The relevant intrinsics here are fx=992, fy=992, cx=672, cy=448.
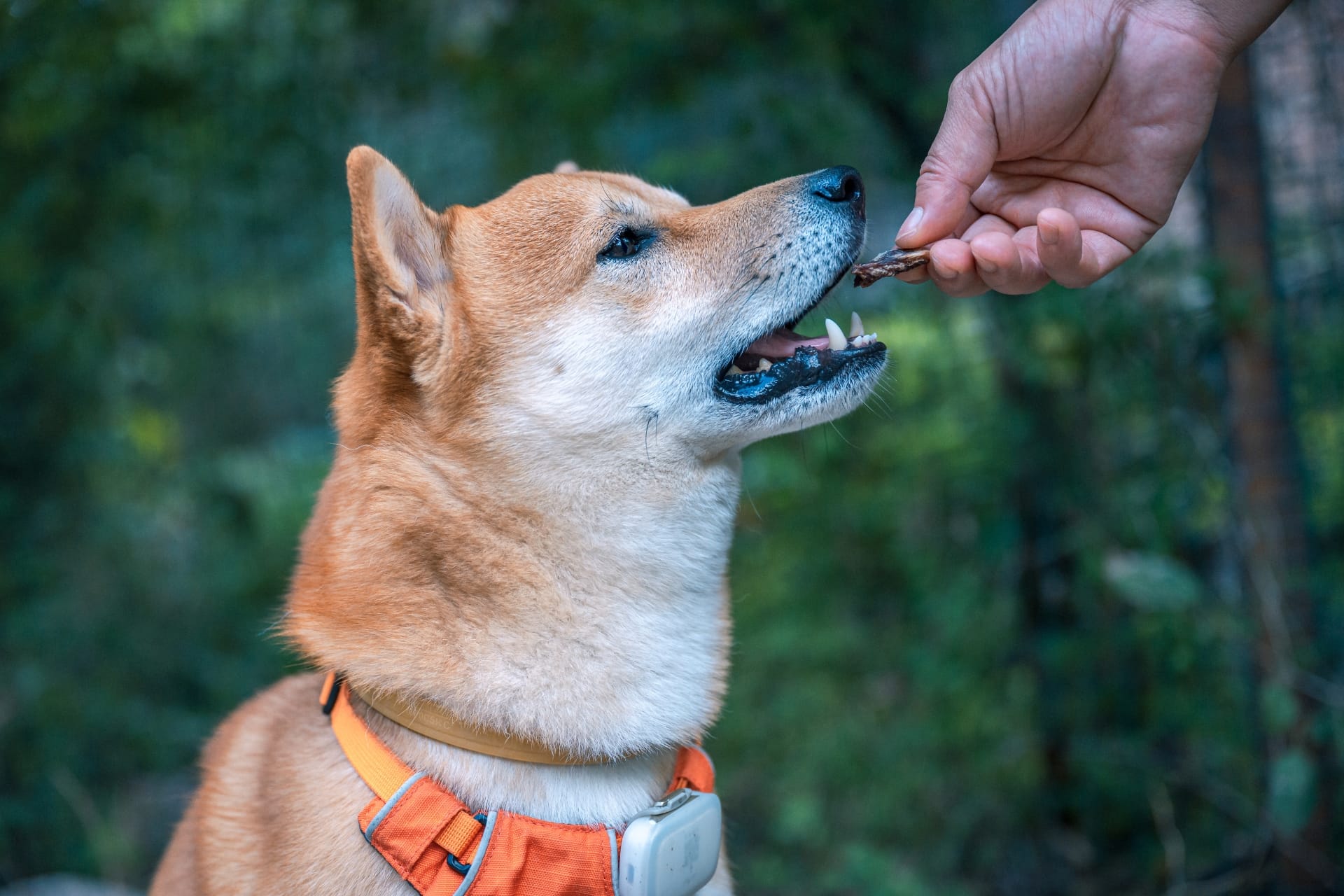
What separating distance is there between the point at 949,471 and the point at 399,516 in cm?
246

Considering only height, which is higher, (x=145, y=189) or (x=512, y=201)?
(x=145, y=189)

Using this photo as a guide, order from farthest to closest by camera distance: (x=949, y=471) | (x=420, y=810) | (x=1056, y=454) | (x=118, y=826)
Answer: (x=118, y=826)
(x=949, y=471)
(x=1056, y=454)
(x=420, y=810)

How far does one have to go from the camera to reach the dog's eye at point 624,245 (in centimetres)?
222

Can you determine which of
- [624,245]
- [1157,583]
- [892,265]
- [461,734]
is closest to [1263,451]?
[1157,583]

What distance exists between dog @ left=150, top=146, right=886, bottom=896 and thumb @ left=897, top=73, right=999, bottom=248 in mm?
190

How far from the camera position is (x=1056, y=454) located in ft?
11.5

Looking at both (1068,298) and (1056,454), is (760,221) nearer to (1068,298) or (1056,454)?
(1068,298)

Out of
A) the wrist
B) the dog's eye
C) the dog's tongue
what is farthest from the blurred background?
the wrist

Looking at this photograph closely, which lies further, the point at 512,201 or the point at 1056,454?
the point at 1056,454

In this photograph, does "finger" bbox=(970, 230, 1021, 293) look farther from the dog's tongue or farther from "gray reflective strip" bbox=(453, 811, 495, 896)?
"gray reflective strip" bbox=(453, 811, 495, 896)

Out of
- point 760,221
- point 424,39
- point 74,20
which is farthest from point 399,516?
point 424,39

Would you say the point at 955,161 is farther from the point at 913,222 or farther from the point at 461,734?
the point at 461,734

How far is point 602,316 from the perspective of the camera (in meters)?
2.14

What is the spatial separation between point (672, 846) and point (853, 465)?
2.57 m
